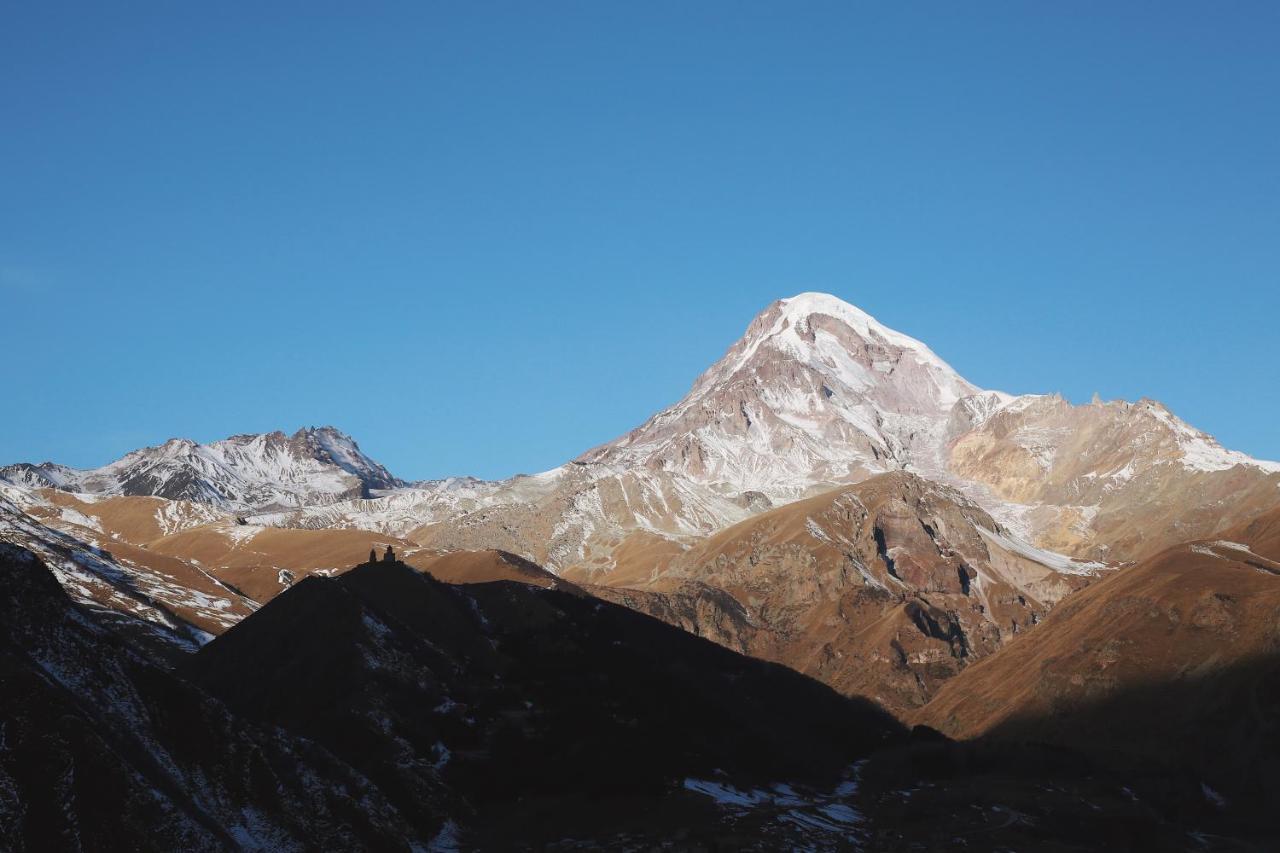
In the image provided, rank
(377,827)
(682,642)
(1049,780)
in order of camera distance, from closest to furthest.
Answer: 1. (377,827)
2. (1049,780)
3. (682,642)

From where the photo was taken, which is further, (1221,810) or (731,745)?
(1221,810)

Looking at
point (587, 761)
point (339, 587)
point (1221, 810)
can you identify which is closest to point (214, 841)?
point (587, 761)

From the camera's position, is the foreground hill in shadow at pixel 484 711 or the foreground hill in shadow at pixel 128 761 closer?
the foreground hill in shadow at pixel 128 761

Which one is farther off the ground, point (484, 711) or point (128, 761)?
point (484, 711)

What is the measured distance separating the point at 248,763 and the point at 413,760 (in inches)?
970

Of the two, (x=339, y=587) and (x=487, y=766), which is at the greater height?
(x=339, y=587)

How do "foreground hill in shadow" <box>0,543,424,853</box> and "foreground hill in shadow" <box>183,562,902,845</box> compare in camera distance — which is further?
"foreground hill in shadow" <box>183,562,902,845</box>

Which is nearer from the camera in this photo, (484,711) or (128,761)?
(128,761)

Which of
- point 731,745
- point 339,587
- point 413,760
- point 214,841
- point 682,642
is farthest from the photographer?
point 682,642

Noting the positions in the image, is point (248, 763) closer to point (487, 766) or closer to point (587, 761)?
point (487, 766)

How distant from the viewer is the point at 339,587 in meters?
106

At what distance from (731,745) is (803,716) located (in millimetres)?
54266

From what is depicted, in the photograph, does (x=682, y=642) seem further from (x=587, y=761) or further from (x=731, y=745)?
(x=587, y=761)

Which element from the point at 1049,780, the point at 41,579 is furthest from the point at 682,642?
the point at 41,579
